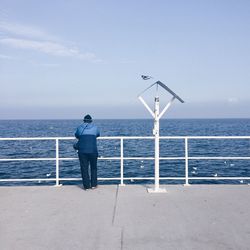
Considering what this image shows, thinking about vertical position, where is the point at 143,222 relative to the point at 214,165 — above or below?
above

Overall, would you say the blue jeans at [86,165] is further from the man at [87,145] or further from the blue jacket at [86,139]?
the blue jacket at [86,139]

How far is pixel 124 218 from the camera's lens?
5727 mm

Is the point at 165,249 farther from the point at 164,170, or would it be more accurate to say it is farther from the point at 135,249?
the point at 164,170

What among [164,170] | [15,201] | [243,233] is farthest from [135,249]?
[164,170]

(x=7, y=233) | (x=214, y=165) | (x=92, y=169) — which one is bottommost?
(x=214, y=165)

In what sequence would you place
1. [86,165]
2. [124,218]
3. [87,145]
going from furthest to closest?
[86,165]
[87,145]
[124,218]

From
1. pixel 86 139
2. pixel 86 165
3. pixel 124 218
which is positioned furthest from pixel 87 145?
A: pixel 124 218

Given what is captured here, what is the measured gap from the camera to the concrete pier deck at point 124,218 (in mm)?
4734

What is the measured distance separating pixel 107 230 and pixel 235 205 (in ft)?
8.42

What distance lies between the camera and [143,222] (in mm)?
5520

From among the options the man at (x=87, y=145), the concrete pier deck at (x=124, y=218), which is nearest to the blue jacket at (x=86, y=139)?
the man at (x=87, y=145)

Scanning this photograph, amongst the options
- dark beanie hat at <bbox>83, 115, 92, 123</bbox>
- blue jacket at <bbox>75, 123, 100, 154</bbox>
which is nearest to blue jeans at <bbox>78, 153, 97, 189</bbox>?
blue jacket at <bbox>75, 123, 100, 154</bbox>

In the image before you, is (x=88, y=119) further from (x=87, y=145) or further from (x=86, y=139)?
(x=87, y=145)

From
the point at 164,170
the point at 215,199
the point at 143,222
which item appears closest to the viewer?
the point at 143,222
